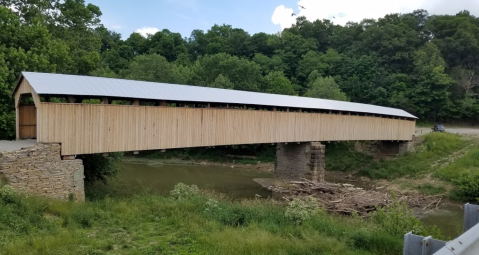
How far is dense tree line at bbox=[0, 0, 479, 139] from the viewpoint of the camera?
23.0 m

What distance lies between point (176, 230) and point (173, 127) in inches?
250

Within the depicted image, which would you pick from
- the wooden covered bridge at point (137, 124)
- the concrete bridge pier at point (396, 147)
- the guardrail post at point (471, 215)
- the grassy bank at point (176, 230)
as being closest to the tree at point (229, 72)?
the concrete bridge pier at point (396, 147)

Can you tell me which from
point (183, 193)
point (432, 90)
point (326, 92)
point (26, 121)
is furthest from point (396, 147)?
point (26, 121)

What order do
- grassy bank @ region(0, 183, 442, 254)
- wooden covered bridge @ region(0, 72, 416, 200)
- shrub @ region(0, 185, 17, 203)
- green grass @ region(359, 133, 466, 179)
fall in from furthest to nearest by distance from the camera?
1. green grass @ region(359, 133, 466, 179)
2. wooden covered bridge @ region(0, 72, 416, 200)
3. shrub @ region(0, 185, 17, 203)
4. grassy bank @ region(0, 183, 442, 254)

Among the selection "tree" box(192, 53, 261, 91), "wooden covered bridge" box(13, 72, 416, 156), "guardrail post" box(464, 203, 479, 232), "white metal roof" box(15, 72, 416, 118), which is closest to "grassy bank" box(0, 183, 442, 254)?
"wooden covered bridge" box(13, 72, 416, 156)

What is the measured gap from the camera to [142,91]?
1366 centimetres

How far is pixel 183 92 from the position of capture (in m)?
15.3

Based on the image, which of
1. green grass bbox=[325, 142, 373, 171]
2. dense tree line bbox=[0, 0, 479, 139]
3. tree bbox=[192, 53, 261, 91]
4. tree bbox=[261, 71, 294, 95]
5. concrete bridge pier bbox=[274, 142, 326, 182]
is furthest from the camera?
tree bbox=[261, 71, 294, 95]

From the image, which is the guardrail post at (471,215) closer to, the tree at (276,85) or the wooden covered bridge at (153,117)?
the wooden covered bridge at (153,117)

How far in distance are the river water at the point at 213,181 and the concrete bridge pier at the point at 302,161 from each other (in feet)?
6.69

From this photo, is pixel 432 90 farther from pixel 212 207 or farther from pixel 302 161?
pixel 212 207

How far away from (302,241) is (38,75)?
383 inches

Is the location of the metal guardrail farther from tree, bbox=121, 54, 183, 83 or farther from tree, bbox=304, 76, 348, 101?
tree, bbox=121, 54, 183, 83

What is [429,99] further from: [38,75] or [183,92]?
[38,75]
